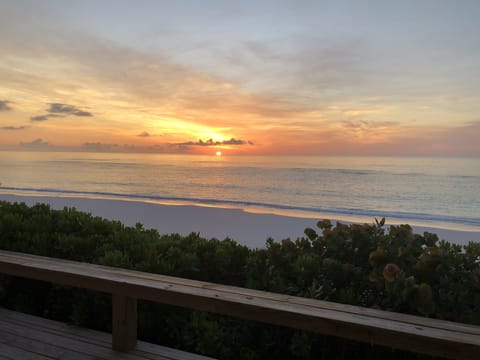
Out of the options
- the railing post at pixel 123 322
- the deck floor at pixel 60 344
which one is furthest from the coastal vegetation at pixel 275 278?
the railing post at pixel 123 322

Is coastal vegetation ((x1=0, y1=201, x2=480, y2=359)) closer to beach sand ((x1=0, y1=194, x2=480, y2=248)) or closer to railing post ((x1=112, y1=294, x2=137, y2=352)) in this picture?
railing post ((x1=112, y1=294, x2=137, y2=352))

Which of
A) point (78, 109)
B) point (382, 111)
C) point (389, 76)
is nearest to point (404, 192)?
point (382, 111)

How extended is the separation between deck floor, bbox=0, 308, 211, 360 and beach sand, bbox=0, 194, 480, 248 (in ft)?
28.4

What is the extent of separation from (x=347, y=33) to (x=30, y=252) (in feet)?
32.4

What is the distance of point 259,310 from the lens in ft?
6.82

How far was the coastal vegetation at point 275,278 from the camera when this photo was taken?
2.40 metres

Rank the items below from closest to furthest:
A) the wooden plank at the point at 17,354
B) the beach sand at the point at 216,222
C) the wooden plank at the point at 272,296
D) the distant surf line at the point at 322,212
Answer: the wooden plank at the point at 272,296
the wooden plank at the point at 17,354
the beach sand at the point at 216,222
the distant surf line at the point at 322,212

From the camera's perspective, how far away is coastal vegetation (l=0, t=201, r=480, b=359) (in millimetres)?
2402

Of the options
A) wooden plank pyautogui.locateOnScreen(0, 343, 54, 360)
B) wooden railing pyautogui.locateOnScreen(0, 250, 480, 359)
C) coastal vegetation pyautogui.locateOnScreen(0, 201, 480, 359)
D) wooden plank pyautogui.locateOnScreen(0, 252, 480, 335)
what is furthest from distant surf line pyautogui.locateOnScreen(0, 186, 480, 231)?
wooden plank pyautogui.locateOnScreen(0, 343, 54, 360)

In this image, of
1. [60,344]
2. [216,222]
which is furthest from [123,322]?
[216,222]

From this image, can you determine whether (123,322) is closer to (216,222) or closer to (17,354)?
(17,354)

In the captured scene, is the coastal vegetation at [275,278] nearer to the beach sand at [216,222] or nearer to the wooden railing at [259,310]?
the wooden railing at [259,310]

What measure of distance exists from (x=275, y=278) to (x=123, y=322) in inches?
47.6

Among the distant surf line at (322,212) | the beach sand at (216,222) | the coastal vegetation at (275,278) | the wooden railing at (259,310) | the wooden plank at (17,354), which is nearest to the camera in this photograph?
the wooden railing at (259,310)
